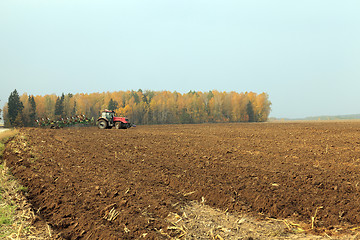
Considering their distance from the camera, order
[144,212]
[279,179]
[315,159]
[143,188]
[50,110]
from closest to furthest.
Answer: [144,212]
[143,188]
[279,179]
[315,159]
[50,110]

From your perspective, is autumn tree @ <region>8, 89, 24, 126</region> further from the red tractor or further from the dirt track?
the dirt track

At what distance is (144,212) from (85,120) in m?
23.9

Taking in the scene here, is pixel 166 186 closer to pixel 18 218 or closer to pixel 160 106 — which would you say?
pixel 18 218

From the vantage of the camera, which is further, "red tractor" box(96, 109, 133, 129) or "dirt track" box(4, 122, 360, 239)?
"red tractor" box(96, 109, 133, 129)

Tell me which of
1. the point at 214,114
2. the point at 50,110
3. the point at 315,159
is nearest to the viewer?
the point at 315,159

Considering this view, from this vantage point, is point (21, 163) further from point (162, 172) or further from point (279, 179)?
point (279, 179)

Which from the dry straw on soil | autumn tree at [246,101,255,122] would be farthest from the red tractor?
autumn tree at [246,101,255,122]

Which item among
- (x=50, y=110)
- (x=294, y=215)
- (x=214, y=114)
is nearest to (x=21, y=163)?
(x=294, y=215)

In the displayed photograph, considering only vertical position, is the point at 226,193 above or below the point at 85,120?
below

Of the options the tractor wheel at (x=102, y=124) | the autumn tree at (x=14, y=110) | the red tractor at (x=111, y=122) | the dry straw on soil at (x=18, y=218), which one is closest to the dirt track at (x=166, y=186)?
the dry straw on soil at (x=18, y=218)

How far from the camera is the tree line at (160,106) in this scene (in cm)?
7584

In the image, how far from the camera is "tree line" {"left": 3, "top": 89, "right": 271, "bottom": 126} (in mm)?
75844

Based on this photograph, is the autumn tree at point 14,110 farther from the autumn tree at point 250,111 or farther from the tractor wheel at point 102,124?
the autumn tree at point 250,111

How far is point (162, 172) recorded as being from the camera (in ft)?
28.6
